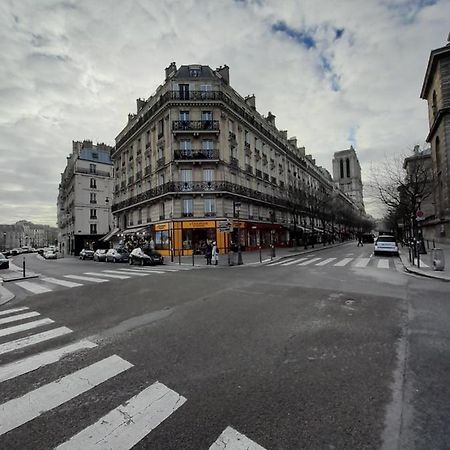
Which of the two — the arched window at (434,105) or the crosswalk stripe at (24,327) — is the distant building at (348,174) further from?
the crosswalk stripe at (24,327)

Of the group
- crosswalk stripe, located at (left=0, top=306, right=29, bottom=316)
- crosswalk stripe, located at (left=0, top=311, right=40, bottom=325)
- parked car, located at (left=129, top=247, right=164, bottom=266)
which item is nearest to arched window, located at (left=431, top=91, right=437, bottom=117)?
parked car, located at (left=129, top=247, right=164, bottom=266)

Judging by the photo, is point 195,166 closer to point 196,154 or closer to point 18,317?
point 196,154

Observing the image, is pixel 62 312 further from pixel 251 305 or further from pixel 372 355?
pixel 372 355

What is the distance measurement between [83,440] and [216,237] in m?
24.2

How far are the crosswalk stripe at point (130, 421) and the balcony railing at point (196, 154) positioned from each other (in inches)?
977

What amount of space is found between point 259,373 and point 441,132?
1362 inches

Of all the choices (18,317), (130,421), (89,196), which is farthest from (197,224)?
(89,196)

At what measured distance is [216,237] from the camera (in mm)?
26469

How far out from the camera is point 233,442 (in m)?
2.16

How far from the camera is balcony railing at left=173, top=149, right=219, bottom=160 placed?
85.5ft

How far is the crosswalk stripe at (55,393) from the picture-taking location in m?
2.61

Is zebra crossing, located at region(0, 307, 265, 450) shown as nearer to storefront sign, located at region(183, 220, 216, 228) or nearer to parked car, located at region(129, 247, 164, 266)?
parked car, located at region(129, 247, 164, 266)

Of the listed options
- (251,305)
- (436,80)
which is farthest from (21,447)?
(436,80)

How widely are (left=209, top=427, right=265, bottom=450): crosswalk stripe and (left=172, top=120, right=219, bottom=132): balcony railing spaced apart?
2667 cm
